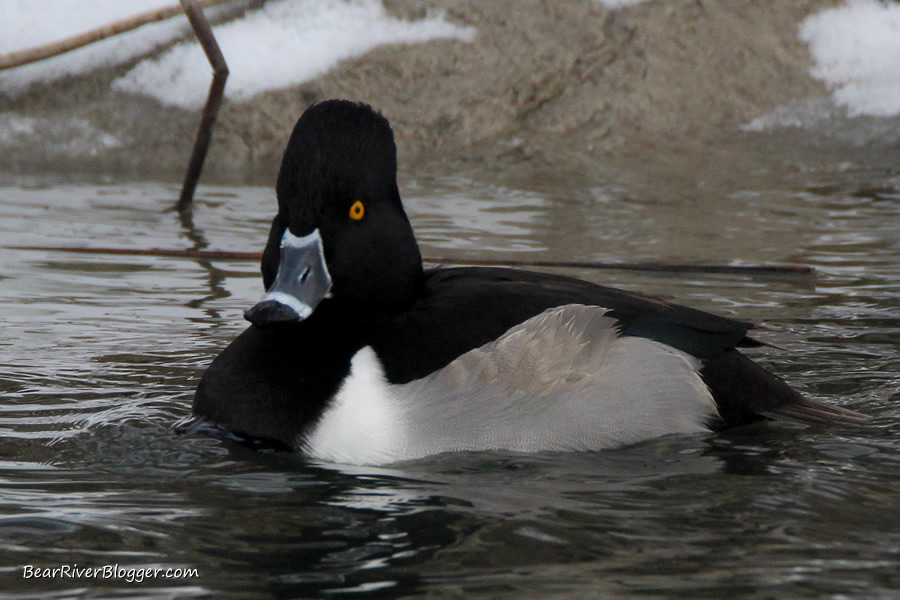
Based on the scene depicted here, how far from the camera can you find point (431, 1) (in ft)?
34.3

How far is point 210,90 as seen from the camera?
7012mm

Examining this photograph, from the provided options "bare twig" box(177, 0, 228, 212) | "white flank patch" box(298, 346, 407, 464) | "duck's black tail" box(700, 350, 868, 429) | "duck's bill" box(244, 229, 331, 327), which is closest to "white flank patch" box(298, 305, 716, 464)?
"white flank patch" box(298, 346, 407, 464)

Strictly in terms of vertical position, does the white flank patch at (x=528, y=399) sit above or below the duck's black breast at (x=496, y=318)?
below

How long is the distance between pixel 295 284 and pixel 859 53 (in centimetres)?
783

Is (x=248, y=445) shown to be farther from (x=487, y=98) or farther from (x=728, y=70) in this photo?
(x=728, y=70)

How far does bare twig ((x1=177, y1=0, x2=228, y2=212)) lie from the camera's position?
22.0 feet

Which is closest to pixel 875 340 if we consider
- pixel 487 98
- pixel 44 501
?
pixel 44 501

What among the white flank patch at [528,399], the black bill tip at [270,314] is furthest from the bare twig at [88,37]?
the white flank patch at [528,399]

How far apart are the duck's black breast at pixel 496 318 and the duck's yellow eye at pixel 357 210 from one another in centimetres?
32

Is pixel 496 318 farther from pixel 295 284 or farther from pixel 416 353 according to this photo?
pixel 295 284

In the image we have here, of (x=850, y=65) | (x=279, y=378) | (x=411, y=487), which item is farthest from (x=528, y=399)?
(x=850, y=65)

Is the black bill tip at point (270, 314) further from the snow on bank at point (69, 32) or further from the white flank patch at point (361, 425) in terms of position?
the snow on bank at point (69, 32)

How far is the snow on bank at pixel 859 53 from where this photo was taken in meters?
9.97

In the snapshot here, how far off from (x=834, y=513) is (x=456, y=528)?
0.96m
